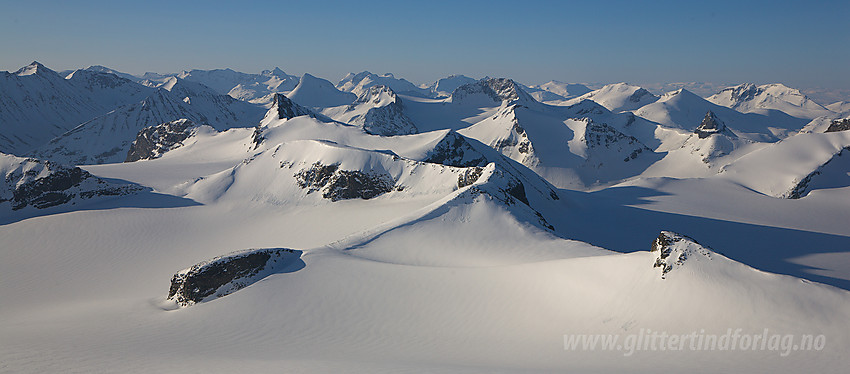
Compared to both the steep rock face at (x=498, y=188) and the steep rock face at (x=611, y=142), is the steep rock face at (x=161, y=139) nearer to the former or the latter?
the steep rock face at (x=498, y=188)

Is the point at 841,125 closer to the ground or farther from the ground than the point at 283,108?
closer to the ground

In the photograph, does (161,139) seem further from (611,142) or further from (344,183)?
(611,142)

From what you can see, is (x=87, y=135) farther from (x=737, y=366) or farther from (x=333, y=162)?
(x=737, y=366)

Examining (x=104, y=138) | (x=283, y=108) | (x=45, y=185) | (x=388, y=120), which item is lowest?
(x=388, y=120)

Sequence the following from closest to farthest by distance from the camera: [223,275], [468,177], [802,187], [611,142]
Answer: [223,275]
[468,177]
[802,187]
[611,142]

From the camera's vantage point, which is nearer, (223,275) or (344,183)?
(223,275)

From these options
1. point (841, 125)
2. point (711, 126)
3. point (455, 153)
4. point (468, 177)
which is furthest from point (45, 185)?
point (711, 126)

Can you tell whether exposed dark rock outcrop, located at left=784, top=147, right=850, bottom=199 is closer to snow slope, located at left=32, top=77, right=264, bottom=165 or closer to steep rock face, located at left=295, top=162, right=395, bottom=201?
steep rock face, located at left=295, top=162, right=395, bottom=201
